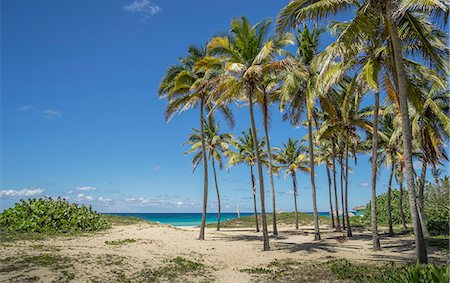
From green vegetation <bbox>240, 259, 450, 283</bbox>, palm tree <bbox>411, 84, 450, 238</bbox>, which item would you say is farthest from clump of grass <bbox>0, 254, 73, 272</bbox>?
palm tree <bbox>411, 84, 450, 238</bbox>

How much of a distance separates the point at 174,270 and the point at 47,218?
15074mm

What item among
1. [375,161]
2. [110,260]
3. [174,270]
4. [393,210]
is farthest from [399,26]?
[393,210]

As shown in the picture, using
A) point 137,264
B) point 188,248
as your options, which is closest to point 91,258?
point 137,264

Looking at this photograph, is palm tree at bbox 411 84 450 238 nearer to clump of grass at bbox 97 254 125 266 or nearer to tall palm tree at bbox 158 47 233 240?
tall palm tree at bbox 158 47 233 240

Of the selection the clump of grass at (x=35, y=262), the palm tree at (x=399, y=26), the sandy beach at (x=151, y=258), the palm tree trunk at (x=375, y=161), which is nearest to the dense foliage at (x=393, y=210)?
the sandy beach at (x=151, y=258)

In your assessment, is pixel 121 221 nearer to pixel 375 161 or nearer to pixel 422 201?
pixel 375 161

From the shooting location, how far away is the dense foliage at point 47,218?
20.8 meters

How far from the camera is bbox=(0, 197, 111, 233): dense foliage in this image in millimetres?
20797

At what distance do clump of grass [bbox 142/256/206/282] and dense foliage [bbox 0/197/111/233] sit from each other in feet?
42.3

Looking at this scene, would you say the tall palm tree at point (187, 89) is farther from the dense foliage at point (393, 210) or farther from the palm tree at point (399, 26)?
the dense foliage at point (393, 210)

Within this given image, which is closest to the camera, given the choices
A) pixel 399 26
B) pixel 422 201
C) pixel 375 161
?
pixel 399 26

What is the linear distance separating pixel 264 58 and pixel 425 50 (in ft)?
21.7

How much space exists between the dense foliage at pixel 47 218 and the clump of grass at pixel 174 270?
12.9m

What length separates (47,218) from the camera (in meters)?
22.0
